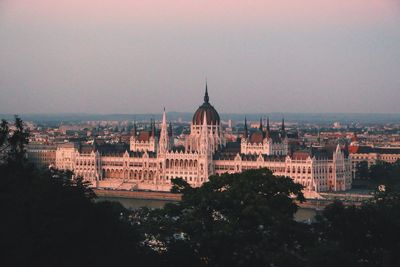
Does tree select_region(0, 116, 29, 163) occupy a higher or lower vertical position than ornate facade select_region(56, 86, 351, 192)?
higher

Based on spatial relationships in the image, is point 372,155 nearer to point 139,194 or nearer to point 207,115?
point 207,115

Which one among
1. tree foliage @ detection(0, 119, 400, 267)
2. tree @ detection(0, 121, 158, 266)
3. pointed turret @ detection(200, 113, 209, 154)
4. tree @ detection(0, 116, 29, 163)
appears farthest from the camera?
pointed turret @ detection(200, 113, 209, 154)

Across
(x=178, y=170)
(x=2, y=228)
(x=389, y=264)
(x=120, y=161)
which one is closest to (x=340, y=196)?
(x=178, y=170)

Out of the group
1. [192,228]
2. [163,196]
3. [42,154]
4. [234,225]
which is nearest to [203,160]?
[163,196]

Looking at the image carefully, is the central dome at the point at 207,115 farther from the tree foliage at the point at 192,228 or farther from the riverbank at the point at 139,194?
the tree foliage at the point at 192,228

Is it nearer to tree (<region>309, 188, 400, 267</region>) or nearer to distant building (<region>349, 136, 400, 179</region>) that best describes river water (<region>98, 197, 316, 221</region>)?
distant building (<region>349, 136, 400, 179</region>)

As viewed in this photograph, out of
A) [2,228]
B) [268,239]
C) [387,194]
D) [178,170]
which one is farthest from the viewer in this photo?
[178,170]

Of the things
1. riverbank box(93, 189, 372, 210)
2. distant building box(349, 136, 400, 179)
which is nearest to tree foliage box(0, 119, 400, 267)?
riverbank box(93, 189, 372, 210)

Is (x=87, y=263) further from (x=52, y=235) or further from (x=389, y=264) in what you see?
(x=389, y=264)
